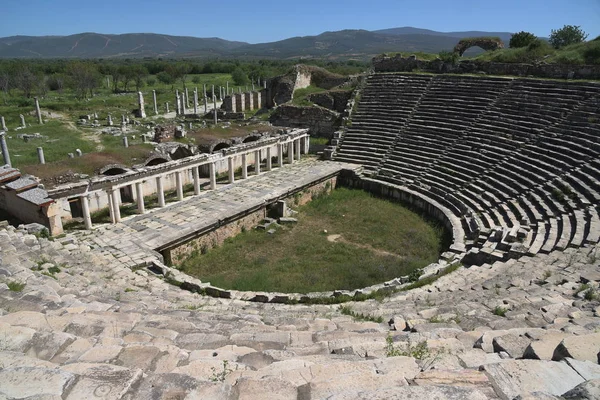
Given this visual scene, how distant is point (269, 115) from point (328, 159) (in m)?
9.20

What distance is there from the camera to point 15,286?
781 centimetres

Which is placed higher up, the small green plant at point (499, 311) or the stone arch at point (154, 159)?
the small green plant at point (499, 311)

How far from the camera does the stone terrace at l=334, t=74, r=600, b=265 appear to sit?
1439 cm

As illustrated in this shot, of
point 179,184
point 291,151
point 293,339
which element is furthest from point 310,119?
point 293,339

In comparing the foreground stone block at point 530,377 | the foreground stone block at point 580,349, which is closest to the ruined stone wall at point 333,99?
the foreground stone block at point 580,349

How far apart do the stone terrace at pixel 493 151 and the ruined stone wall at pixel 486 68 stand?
95.8 inches

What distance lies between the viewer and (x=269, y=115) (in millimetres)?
33031

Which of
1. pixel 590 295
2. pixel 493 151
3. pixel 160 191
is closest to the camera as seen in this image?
pixel 590 295

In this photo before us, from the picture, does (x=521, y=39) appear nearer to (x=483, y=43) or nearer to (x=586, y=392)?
(x=483, y=43)

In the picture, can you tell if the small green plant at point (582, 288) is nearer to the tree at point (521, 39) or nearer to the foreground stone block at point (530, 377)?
the foreground stone block at point (530, 377)

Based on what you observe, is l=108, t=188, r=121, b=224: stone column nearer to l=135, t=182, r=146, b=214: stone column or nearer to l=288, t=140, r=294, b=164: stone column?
l=135, t=182, r=146, b=214: stone column

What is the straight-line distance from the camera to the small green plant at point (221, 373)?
4.16 m

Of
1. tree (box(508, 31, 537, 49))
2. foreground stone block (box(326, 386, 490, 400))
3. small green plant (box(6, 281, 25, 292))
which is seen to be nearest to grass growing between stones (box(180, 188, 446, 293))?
small green plant (box(6, 281, 25, 292))

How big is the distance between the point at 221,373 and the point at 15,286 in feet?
19.1
